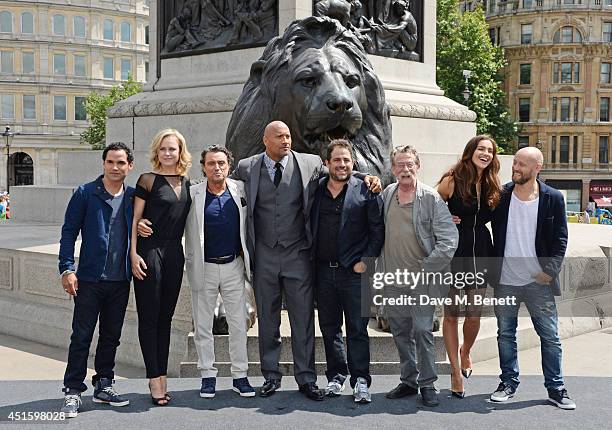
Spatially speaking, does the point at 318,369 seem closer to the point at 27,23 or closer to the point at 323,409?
the point at 323,409

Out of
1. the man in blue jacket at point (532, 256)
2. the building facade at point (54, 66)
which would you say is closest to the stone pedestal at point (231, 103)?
the man in blue jacket at point (532, 256)

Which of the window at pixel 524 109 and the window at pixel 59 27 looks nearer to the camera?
the window at pixel 524 109

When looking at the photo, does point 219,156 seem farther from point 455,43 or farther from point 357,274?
point 455,43

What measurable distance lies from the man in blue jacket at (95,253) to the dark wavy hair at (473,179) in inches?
86.0

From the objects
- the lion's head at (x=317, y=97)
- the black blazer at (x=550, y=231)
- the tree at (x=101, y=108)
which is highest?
the tree at (x=101, y=108)

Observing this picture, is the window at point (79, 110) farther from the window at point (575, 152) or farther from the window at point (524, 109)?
the window at point (575, 152)

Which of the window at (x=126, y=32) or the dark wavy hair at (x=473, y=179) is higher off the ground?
the window at (x=126, y=32)

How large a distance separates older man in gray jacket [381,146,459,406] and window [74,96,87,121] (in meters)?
61.9

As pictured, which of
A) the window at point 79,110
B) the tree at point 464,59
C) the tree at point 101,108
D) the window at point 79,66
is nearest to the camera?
the tree at point 464,59

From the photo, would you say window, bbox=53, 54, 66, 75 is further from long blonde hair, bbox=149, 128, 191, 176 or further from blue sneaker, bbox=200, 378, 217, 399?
blue sneaker, bbox=200, 378, 217, 399

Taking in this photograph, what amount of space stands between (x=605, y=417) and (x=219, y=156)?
9.70 feet

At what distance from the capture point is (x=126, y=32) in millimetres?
63906

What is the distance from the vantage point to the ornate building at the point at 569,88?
192 feet

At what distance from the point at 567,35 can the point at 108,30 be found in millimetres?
34213
